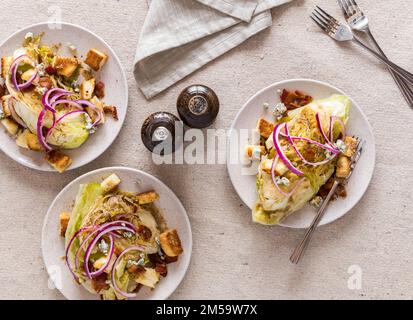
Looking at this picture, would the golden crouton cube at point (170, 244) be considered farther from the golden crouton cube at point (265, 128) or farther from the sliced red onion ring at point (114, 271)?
the golden crouton cube at point (265, 128)

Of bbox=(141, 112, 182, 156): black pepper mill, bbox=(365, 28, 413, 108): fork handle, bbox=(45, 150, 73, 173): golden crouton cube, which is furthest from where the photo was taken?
bbox=(365, 28, 413, 108): fork handle

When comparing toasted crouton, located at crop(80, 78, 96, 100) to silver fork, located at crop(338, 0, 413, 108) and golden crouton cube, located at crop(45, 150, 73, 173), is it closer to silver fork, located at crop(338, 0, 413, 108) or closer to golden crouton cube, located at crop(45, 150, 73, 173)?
golden crouton cube, located at crop(45, 150, 73, 173)

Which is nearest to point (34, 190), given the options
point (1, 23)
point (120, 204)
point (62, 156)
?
point (62, 156)

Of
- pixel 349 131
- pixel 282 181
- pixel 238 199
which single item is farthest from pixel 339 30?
pixel 238 199

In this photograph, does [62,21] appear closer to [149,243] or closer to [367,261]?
[149,243]

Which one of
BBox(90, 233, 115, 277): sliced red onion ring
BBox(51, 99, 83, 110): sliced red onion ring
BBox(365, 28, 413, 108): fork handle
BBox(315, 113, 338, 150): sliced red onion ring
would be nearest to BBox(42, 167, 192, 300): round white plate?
BBox(90, 233, 115, 277): sliced red onion ring

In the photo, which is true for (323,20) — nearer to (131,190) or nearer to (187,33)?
(187,33)

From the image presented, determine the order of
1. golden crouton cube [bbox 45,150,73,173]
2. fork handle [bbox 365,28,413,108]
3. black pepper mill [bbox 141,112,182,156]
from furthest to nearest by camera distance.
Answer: fork handle [bbox 365,28,413,108] < golden crouton cube [bbox 45,150,73,173] < black pepper mill [bbox 141,112,182,156]

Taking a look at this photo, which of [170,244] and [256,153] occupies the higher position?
[256,153]
